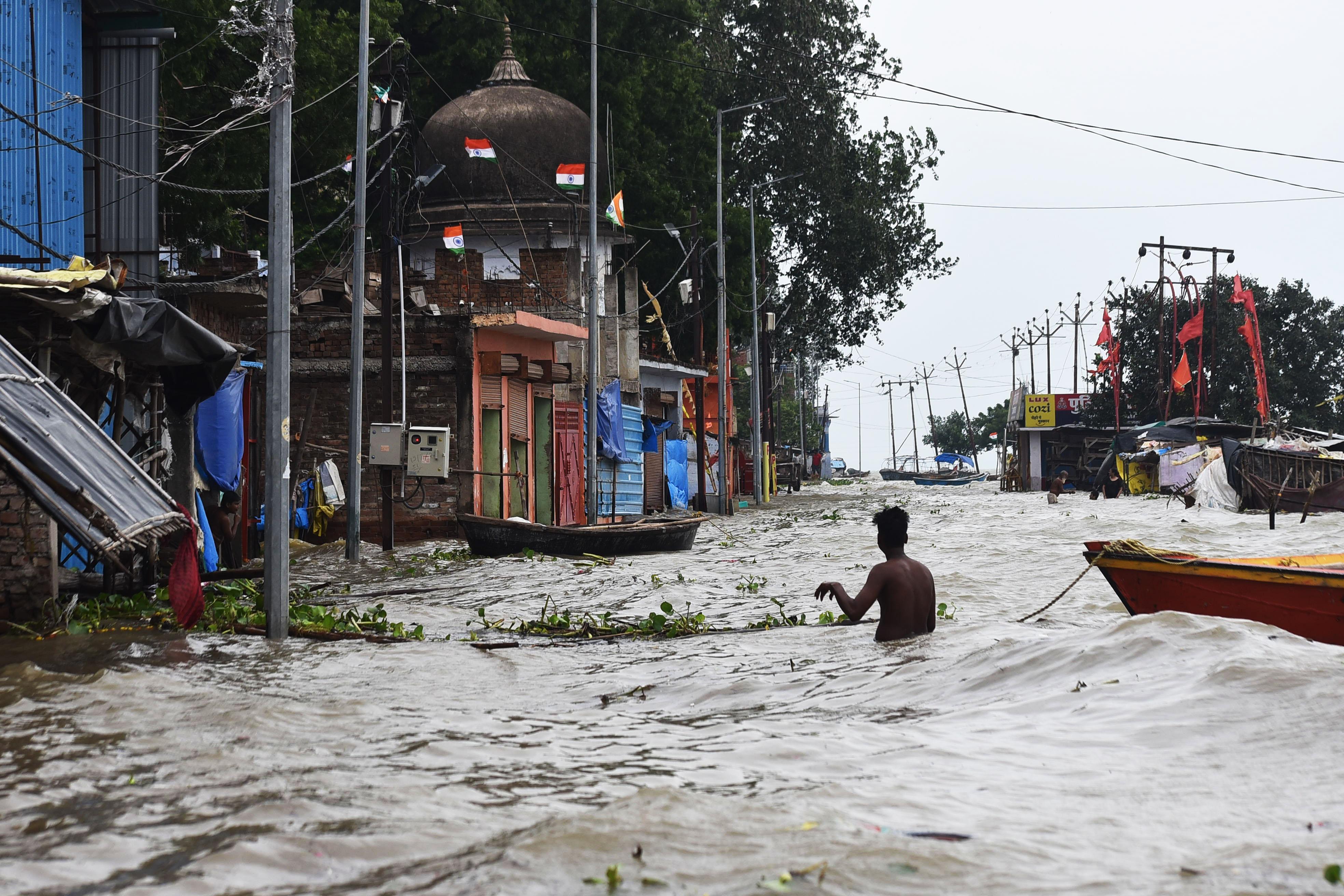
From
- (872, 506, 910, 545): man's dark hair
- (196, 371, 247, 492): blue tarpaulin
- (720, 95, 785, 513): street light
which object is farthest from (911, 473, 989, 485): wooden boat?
(872, 506, 910, 545): man's dark hair

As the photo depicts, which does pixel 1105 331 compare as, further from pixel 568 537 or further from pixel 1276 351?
pixel 568 537

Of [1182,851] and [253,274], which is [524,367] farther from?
[1182,851]

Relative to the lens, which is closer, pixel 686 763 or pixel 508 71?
pixel 686 763

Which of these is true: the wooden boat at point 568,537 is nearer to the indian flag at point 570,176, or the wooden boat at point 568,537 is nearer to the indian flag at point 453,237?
the indian flag at point 453,237

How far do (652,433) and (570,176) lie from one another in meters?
9.71

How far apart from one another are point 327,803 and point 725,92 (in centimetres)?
3941

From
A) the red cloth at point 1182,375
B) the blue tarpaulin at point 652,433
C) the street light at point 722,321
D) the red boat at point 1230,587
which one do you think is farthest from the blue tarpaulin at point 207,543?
the red cloth at point 1182,375

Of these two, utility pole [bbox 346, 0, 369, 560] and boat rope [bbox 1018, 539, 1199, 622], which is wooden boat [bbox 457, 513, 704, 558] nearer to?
utility pole [bbox 346, 0, 369, 560]

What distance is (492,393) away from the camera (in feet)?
77.8

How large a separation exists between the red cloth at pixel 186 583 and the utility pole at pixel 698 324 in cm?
2521

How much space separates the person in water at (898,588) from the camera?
9.68 meters

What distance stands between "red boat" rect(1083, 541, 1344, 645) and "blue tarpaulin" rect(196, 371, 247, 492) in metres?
10.2

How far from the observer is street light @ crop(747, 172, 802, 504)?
37656 mm

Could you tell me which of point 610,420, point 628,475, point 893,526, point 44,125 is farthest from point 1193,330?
point 44,125
